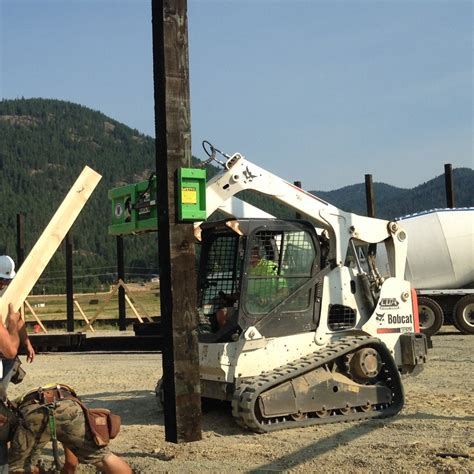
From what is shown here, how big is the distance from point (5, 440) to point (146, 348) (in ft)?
38.1

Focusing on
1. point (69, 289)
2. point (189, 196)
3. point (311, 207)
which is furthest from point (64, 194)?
point (189, 196)

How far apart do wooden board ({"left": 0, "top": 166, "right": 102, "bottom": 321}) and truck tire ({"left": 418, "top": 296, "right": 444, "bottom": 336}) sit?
1316 centimetres

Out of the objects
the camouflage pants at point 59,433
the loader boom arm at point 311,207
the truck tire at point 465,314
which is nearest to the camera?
the camouflage pants at point 59,433

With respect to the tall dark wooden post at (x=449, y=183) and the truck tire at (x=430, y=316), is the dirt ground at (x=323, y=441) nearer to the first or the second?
the truck tire at (x=430, y=316)

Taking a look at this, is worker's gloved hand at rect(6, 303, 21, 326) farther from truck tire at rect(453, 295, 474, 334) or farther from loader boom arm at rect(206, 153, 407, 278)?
truck tire at rect(453, 295, 474, 334)

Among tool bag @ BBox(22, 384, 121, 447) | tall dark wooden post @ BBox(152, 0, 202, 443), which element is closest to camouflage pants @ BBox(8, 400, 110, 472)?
tool bag @ BBox(22, 384, 121, 447)

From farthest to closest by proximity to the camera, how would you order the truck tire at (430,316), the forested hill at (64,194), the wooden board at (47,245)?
the forested hill at (64,194)
the truck tire at (430,316)
the wooden board at (47,245)

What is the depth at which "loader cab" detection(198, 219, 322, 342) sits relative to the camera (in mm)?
8758

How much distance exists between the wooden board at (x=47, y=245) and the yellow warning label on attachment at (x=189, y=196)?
3.11 feet

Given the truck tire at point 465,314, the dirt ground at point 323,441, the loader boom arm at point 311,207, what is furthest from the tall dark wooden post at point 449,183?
the loader boom arm at point 311,207

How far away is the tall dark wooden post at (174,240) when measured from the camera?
734 cm

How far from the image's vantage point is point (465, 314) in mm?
18531

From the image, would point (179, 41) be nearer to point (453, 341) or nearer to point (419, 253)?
point (453, 341)

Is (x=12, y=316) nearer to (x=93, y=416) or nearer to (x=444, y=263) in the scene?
(x=93, y=416)
